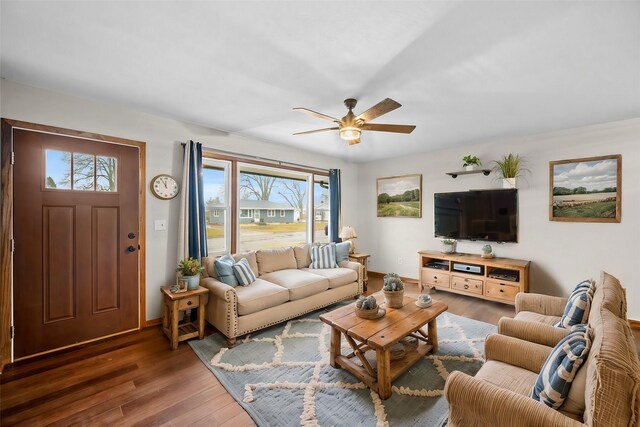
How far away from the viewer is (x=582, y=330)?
1.40 m

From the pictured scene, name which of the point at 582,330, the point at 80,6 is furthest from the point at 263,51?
the point at 582,330

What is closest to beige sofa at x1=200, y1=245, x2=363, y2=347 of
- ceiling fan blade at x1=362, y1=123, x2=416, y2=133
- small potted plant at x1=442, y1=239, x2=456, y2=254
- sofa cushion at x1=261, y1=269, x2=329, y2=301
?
sofa cushion at x1=261, y1=269, x2=329, y2=301

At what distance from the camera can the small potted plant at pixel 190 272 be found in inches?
117

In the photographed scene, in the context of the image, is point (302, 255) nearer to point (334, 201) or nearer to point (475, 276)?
point (334, 201)

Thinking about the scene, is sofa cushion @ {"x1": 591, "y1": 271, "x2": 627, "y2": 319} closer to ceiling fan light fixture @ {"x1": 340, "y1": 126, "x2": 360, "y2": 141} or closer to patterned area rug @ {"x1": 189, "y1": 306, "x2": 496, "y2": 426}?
patterned area rug @ {"x1": 189, "y1": 306, "x2": 496, "y2": 426}

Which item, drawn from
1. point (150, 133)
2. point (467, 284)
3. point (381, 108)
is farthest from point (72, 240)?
point (467, 284)

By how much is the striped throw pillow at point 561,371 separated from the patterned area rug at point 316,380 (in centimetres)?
79

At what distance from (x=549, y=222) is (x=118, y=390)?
5225 millimetres

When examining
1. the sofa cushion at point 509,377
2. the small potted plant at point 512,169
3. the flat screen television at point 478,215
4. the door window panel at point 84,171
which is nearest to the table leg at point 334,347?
the sofa cushion at point 509,377

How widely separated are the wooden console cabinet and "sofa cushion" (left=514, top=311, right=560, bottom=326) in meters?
1.43

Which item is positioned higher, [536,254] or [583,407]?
[536,254]

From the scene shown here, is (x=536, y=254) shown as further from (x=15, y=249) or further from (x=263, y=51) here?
(x=15, y=249)

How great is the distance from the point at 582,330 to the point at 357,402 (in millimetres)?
1450

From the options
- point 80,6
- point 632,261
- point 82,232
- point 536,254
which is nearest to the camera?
point 80,6
